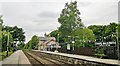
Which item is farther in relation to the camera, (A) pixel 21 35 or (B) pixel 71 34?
(A) pixel 21 35

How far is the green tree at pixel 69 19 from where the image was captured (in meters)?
71.6

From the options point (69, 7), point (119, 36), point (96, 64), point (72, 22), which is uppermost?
point (69, 7)

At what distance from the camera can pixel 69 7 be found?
3004 inches

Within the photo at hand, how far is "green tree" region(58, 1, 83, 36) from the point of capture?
71625mm

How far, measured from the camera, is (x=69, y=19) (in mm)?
72375

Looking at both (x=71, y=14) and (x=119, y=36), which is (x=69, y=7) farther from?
(x=119, y=36)

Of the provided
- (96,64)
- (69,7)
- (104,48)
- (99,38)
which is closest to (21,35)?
(99,38)

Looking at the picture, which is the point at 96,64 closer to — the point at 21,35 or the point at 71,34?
the point at 71,34

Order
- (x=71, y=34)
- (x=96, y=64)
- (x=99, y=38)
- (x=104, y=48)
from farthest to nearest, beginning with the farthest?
(x=99, y=38) < (x=71, y=34) < (x=104, y=48) < (x=96, y=64)

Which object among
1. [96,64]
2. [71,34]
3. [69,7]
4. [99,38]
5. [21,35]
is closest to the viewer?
[96,64]

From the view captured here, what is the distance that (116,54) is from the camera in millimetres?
31672

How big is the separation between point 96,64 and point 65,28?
52.1 metres

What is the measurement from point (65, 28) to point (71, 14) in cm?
504

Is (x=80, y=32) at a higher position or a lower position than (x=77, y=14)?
lower
